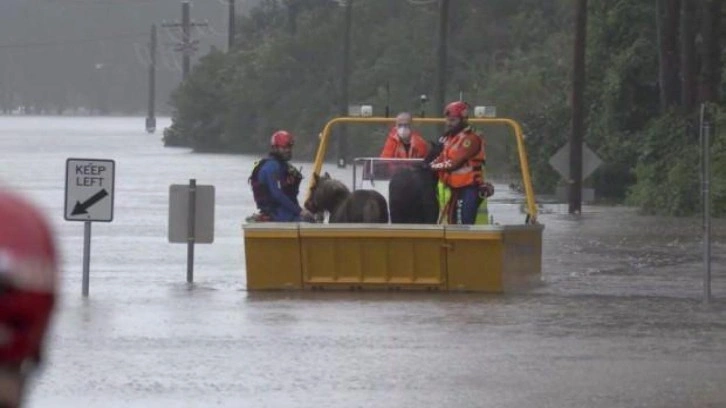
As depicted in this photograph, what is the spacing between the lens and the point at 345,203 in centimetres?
1602

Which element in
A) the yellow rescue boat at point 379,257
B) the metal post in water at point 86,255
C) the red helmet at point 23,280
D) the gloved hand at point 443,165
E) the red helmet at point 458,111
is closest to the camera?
the red helmet at point 23,280

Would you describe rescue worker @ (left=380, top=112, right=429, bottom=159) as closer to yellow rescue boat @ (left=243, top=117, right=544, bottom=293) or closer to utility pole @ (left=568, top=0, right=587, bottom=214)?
yellow rescue boat @ (left=243, top=117, right=544, bottom=293)

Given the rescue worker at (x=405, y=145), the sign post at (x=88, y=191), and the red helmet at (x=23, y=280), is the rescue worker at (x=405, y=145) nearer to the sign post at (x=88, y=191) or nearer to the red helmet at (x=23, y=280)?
the sign post at (x=88, y=191)


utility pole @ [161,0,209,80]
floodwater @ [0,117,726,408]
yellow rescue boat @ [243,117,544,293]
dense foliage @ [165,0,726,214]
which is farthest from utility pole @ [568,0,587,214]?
utility pole @ [161,0,209,80]

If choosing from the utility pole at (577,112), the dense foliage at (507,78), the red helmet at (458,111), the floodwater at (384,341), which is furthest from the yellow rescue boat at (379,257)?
the utility pole at (577,112)

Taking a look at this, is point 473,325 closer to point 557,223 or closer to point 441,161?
point 441,161

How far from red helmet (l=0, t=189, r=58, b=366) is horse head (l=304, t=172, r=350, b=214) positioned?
14006 mm

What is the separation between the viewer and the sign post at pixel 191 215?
53.0ft

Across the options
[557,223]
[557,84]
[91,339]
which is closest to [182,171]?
[557,84]

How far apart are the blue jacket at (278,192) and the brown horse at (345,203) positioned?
0.18 metres

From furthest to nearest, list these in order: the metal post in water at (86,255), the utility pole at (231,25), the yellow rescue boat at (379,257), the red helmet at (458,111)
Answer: the utility pole at (231,25)
the red helmet at (458,111)
the yellow rescue boat at (379,257)
the metal post in water at (86,255)

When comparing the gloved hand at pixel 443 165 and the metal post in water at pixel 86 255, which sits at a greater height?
the gloved hand at pixel 443 165

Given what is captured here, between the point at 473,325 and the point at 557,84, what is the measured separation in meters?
41.6

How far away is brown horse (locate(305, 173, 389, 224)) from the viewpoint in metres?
15.9
